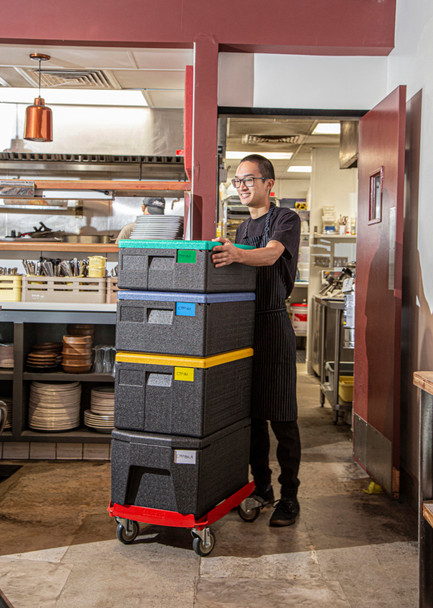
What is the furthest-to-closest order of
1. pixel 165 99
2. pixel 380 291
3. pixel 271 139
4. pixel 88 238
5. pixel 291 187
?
pixel 291 187
pixel 271 139
pixel 165 99
pixel 88 238
pixel 380 291

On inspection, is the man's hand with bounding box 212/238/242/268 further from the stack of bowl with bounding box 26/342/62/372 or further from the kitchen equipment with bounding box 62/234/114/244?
the kitchen equipment with bounding box 62/234/114/244

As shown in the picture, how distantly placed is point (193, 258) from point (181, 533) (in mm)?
1361

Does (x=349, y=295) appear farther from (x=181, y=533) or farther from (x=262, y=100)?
(x=181, y=533)

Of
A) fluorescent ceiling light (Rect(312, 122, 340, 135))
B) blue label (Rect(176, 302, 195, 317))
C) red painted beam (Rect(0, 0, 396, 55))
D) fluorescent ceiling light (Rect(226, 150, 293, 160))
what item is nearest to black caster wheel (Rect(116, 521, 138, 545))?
blue label (Rect(176, 302, 195, 317))

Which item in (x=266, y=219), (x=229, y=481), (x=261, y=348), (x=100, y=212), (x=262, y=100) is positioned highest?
(x=262, y=100)

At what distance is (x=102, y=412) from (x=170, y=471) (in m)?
1.54

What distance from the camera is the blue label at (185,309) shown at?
264 cm

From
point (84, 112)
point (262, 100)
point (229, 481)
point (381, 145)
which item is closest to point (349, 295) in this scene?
point (381, 145)

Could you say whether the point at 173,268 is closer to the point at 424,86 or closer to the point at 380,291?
the point at 380,291

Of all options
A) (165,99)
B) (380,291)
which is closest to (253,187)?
(380,291)

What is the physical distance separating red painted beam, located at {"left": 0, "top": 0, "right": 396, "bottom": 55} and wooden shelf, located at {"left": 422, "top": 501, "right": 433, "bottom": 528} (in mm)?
3045

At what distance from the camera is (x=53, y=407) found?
13.6ft

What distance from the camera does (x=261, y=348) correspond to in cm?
316

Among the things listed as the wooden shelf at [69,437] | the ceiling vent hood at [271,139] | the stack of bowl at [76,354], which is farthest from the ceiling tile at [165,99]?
the wooden shelf at [69,437]
